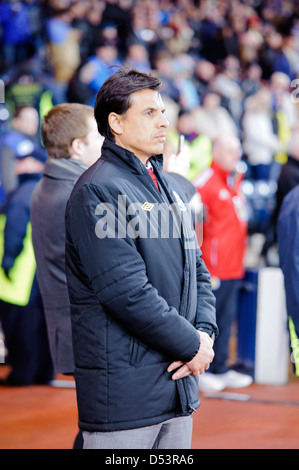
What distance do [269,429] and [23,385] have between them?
1.90m

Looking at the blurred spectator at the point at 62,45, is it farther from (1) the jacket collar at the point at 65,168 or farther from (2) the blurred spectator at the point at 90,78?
(1) the jacket collar at the point at 65,168

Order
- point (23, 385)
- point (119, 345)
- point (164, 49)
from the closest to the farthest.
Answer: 1. point (119, 345)
2. point (23, 385)
3. point (164, 49)

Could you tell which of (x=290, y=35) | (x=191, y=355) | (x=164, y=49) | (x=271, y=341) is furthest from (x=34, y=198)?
(x=290, y=35)

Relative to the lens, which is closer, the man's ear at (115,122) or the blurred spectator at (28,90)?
the man's ear at (115,122)

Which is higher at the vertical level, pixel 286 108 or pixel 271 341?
pixel 286 108

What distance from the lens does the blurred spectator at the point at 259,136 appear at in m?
9.77

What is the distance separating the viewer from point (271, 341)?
5.35 meters

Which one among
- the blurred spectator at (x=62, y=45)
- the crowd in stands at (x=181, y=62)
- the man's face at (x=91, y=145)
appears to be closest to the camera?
the man's face at (x=91, y=145)

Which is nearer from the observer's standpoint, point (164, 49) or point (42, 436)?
point (42, 436)

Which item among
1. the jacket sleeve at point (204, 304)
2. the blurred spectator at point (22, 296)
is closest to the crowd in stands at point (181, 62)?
the blurred spectator at point (22, 296)

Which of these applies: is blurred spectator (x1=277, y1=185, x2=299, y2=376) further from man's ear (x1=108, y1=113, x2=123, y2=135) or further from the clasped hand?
man's ear (x1=108, y1=113, x2=123, y2=135)

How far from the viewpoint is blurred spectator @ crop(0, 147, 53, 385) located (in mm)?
5008

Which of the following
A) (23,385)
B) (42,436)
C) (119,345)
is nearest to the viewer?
(119,345)
